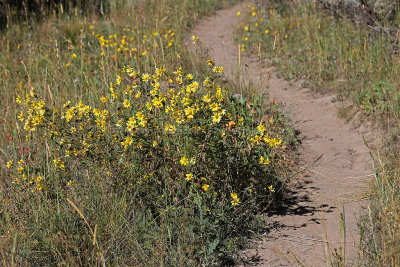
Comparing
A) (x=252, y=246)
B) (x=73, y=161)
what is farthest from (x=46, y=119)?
(x=252, y=246)

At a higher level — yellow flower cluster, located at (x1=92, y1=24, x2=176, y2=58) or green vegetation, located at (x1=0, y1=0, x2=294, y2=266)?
yellow flower cluster, located at (x1=92, y1=24, x2=176, y2=58)

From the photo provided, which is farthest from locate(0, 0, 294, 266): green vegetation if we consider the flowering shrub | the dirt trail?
the dirt trail

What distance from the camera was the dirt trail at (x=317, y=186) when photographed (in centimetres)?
303

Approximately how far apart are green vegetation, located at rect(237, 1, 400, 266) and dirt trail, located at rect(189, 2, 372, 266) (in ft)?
0.55

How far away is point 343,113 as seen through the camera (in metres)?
4.91

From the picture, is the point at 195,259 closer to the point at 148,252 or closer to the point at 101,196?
the point at 148,252

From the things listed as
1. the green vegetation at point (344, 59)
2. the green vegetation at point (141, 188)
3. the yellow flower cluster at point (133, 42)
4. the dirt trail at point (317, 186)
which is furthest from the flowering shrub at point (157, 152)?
the yellow flower cluster at point (133, 42)

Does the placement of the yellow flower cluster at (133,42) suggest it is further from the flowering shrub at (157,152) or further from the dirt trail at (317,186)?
the flowering shrub at (157,152)

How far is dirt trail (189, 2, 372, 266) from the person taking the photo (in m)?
3.03

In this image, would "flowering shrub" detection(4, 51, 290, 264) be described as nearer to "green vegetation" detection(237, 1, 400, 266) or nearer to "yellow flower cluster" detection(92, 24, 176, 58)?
"green vegetation" detection(237, 1, 400, 266)

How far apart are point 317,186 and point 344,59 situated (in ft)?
8.11

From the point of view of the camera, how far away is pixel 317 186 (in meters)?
3.85

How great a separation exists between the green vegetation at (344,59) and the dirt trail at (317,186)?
0.17 meters

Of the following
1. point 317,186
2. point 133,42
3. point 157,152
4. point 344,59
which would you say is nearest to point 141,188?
point 157,152
